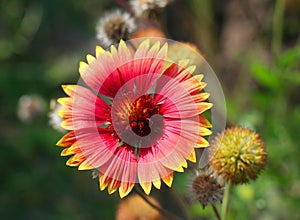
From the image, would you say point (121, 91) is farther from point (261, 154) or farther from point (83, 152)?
point (261, 154)

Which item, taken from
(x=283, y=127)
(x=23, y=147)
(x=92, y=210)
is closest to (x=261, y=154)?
(x=283, y=127)

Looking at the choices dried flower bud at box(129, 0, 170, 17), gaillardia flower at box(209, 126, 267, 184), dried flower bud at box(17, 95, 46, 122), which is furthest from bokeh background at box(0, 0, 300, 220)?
gaillardia flower at box(209, 126, 267, 184)

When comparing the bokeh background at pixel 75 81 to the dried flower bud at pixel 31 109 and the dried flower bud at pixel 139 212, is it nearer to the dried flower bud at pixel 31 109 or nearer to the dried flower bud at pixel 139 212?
the dried flower bud at pixel 31 109

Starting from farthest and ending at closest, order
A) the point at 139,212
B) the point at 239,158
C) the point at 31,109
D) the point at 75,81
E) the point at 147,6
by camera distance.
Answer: the point at 75,81
the point at 31,109
the point at 147,6
the point at 139,212
the point at 239,158

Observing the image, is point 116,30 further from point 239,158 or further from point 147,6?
point 239,158

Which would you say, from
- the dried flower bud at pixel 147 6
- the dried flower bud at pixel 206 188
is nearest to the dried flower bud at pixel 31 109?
the dried flower bud at pixel 147 6

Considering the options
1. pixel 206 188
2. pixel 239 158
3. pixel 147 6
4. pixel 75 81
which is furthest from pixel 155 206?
pixel 75 81
